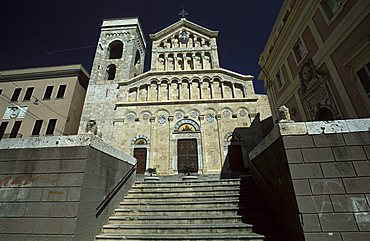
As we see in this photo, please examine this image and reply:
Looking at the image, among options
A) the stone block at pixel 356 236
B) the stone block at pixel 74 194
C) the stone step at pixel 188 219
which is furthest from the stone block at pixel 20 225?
the stone block at pixel 356 236

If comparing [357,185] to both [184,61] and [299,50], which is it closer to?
[299,50]

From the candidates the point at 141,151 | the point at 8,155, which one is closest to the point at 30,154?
the point at 8,155

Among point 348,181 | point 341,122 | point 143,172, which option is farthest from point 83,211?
point 143,172

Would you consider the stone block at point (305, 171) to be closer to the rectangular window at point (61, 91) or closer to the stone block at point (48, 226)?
the stone block at point (48, 226)

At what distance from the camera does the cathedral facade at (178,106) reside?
14.8m

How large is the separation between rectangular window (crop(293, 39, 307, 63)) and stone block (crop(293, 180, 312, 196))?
938cm

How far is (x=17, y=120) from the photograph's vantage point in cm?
1762

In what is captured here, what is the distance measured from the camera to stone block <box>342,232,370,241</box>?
3445 mm

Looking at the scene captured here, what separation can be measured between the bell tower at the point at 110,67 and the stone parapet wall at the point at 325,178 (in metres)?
14.9

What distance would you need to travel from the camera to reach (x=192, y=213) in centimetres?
572

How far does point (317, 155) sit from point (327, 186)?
690mm

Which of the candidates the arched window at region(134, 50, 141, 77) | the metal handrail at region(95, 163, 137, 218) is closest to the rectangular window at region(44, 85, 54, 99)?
the arched window at region(134, 50, 141, 77)

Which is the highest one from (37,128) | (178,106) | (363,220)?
(178,106)

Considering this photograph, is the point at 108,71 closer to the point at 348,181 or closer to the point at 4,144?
the point at 4,144
